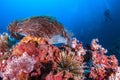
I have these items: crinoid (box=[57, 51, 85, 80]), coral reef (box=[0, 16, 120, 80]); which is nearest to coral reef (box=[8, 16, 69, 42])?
coral reef (box=[0, 16, 120, 80])

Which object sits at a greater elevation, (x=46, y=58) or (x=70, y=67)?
(x=46, y=58)

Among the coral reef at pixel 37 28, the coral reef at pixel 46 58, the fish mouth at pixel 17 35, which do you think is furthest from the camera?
the fish mouth at pixel 17 35

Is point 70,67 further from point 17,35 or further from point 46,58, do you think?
point 17,35

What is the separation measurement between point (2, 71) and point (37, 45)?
43.6 inches

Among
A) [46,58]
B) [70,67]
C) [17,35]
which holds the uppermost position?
[17,35]

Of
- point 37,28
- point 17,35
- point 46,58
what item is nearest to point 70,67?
point 46,58

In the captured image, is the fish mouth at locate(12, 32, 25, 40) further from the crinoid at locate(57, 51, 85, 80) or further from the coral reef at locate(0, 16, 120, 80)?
the crinoid at locate(57, 51, 85, 80)

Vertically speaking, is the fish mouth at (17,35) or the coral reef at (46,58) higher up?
the fish mouth at (17,35)

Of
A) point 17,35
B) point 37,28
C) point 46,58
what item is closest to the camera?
point 46,58

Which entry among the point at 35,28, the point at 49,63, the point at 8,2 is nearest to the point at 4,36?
the point at 35,28

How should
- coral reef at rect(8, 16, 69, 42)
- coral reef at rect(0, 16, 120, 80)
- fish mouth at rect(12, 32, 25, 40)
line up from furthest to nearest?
fish mouth at rect(12, 32, 25, 40)
coral reef at rect(8, 16, 69, 42)
coral reef at rect(0, 16, 120, 80)

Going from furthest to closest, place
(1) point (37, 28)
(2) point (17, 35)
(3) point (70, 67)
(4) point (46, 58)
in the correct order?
(2) point (17, 35) → (1) point (37, 28) → (4) point (46, 58) → (3) point (70, 67)

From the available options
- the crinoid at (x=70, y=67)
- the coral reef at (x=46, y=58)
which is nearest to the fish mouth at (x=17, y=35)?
the coral reef at (x=46, y=58)

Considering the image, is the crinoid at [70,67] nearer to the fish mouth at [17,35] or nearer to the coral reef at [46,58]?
the coral reef at [46,58]
